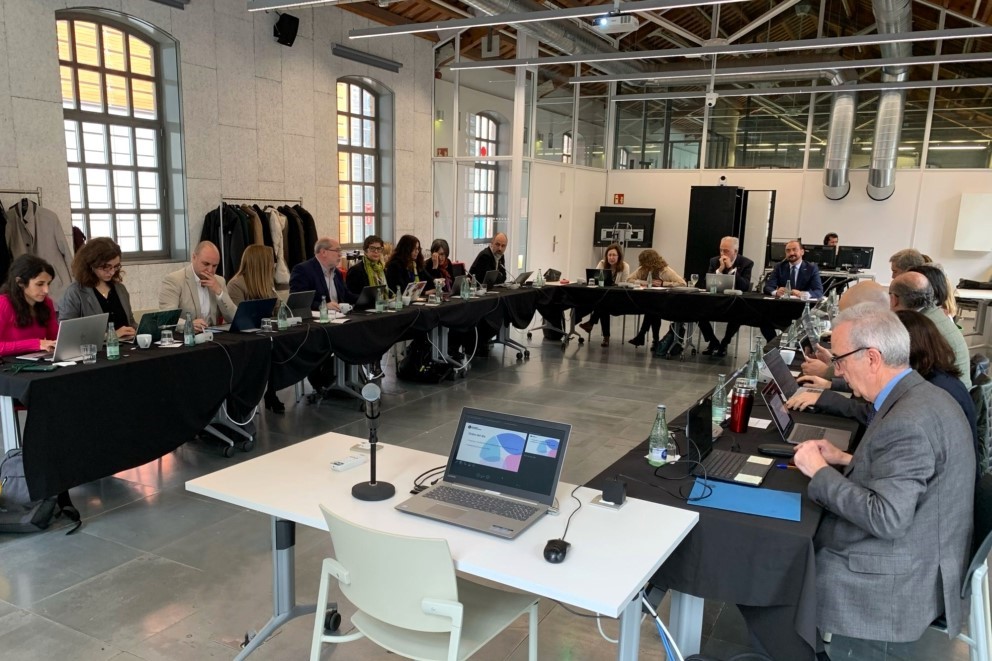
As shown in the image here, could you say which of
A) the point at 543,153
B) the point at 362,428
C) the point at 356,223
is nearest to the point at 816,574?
the point at 362,428

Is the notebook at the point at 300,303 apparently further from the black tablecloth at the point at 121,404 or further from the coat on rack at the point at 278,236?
the coat on rack at the point at 278,236

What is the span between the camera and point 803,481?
220 cm

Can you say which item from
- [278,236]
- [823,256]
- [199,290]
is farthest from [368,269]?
[823,256]

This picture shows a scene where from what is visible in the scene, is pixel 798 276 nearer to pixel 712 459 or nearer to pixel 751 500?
pixel 712 459

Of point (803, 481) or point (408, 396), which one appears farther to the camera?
point (408, 396)

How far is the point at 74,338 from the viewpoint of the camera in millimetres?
3424

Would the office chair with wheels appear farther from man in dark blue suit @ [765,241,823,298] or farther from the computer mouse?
man in dark blue suit @ [765,241,823,298]

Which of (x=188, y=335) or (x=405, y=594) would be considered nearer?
(x=405, y=594)

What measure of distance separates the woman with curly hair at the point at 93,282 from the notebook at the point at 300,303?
1.12 metres

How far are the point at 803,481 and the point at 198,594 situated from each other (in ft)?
7.41

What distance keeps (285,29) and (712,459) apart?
7530 mm

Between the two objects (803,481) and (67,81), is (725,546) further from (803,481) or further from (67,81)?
(67,81)

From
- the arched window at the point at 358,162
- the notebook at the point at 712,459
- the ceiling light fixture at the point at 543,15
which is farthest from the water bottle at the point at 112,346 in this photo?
the arched window at the point at 358,162

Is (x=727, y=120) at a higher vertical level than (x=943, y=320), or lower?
higher
